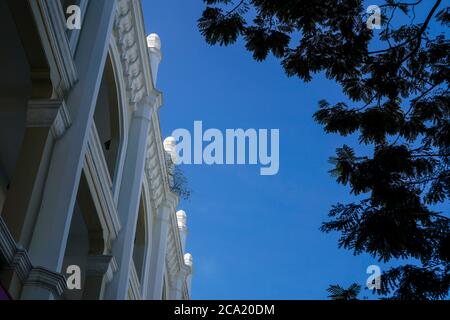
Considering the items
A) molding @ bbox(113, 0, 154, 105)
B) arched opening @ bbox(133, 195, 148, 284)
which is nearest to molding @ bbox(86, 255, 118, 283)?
molding @ bbox(113, 0, 154, 105)

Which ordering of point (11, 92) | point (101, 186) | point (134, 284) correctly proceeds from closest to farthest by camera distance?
point (11, 92)
point (101, 186)
point (134, 284)

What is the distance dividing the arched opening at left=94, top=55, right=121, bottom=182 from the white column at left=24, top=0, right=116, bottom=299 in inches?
73.2

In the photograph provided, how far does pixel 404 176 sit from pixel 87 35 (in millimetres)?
7205

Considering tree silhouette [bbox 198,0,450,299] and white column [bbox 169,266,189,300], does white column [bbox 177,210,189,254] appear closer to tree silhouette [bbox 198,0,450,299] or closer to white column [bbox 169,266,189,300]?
white column [bbox 169,266,189,300]

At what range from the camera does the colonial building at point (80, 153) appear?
10086 millimetres

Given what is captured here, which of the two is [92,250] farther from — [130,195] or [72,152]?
[72,152]

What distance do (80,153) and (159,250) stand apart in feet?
28.0

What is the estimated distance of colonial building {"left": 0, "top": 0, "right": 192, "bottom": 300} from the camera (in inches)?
397

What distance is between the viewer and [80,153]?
11.2 meters

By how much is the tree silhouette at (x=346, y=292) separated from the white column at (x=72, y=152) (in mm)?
4393

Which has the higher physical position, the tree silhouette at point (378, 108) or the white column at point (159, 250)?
the white column at point (159, 250)

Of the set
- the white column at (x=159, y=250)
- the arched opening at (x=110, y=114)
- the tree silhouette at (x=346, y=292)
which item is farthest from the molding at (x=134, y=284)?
the tree silhouette at (x=346, y=292)

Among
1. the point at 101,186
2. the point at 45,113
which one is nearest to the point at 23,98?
the point at 101,186

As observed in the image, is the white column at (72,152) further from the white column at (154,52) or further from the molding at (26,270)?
the white column at (154,52)
